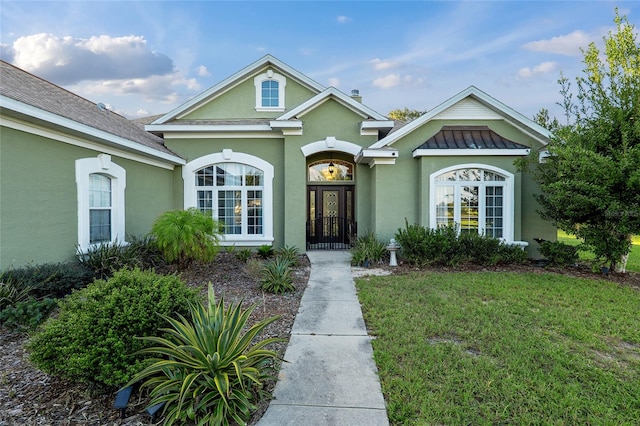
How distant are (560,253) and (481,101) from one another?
5.29 m

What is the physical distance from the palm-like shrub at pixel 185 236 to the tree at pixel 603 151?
9.04 meters

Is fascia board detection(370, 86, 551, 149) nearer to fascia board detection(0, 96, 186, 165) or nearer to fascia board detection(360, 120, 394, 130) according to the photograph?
fascia board detection(360, 120, 394, 130)

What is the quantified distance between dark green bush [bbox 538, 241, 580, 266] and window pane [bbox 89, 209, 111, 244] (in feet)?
40.3

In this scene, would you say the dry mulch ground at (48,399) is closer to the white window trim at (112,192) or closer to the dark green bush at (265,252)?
the white window trim at (112,192)

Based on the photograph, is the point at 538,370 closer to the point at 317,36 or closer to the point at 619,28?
the point at 619,28

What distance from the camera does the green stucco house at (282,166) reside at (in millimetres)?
7594

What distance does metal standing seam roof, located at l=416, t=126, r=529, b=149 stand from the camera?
10227 millimetres

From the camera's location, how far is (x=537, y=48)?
12625 millimetres

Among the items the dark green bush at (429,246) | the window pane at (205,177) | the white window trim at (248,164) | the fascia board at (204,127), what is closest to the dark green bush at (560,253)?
the dark green bush at (429,246)

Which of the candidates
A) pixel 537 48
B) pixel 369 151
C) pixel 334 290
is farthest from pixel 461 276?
pixel 537 48

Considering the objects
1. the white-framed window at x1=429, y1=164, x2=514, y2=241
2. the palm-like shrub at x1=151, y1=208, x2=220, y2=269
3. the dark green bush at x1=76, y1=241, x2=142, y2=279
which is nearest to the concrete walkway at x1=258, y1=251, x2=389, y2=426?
the palm-like shrub at x1=151, y1=208, x2=220, y2=269

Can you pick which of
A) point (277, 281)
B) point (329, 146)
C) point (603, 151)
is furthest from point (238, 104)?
point (603, 151)

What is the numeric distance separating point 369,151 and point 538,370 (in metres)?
7.58

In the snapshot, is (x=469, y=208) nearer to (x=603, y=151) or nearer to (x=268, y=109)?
(x=603, y=151)
